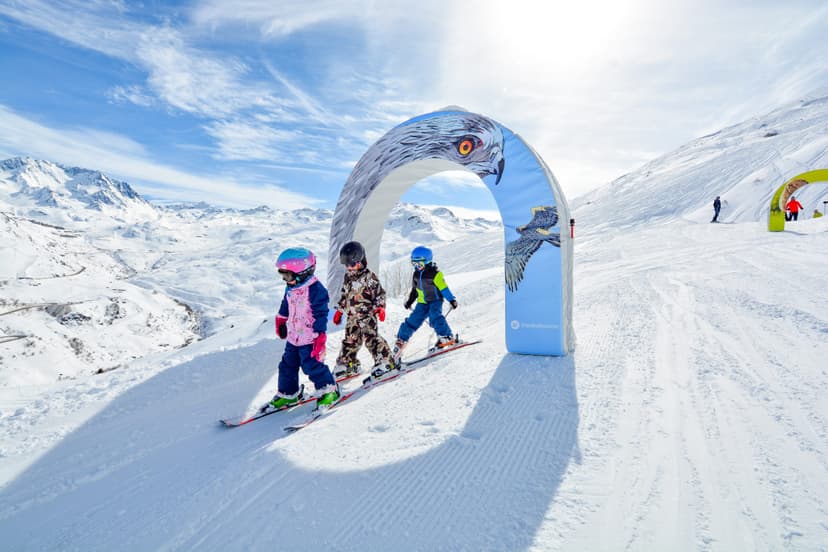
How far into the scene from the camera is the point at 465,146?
5.65 metres

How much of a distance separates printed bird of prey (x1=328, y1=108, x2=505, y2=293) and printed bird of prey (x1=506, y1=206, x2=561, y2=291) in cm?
76

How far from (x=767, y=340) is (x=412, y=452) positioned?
14.6 ft

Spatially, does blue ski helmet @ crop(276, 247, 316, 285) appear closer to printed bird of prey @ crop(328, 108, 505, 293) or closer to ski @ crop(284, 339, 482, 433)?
ski @ crop(284, 339, 482, 433)

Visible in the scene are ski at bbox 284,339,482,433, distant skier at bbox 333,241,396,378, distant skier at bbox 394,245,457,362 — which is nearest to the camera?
ski at bbox 284,339,482,433

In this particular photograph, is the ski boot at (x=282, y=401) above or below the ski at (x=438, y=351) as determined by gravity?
below

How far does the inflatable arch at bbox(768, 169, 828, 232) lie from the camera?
14.6m

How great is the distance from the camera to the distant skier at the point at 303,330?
4.18m

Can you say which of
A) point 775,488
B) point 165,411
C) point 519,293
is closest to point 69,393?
point 165,411

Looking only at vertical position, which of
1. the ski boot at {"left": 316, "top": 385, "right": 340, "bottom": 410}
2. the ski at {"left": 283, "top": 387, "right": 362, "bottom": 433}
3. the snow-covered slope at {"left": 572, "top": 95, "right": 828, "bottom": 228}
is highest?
the snow-covered slope at {"left": 572, "top": 95, "right": 828, "bottom": 228}

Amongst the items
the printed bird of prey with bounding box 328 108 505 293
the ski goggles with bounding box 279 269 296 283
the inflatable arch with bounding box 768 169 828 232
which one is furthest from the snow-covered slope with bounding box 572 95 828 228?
the ski goggles with bounding box 279 269 296 283

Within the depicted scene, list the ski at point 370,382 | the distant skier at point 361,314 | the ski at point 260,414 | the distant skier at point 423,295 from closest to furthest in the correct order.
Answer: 1. the ski at point 370,382
2. the ski at point 260,414
3. the distant skier at point 361,314
4. the distant skier at point 423,295

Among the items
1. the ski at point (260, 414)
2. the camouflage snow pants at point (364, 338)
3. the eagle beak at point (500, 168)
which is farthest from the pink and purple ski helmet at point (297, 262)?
the eagle beak at point (500, 168)

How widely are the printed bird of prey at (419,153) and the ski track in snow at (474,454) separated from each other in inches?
105

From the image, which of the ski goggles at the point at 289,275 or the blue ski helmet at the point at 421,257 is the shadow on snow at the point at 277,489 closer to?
the ski goggles at the point at 289,275
